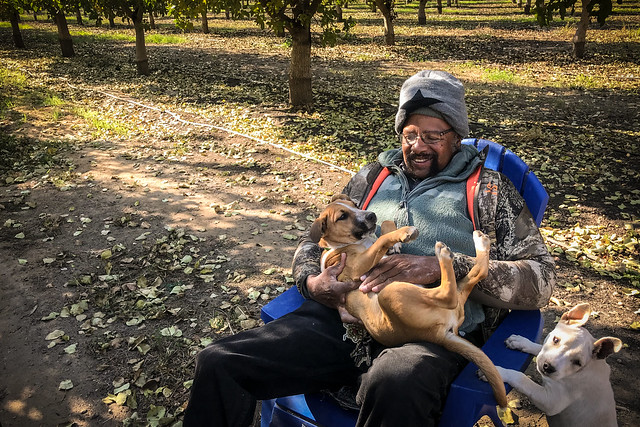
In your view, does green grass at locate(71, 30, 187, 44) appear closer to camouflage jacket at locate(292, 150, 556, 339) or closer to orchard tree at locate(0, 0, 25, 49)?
orchard tree at locate(0, 0, 25, 49)

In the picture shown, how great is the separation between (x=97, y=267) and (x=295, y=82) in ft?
24.2

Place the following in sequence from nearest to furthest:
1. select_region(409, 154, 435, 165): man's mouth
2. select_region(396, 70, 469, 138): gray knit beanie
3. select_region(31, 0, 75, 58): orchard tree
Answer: select_region(396, 70, 469, 138): gray knit beanie, select_region(409, 154, 435, 165): man's mouth, select_region(31, 0, 75, 58): orchard tree

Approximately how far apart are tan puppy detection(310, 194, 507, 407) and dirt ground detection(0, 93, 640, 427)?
137cm

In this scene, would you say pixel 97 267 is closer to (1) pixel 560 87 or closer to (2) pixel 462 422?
(2) pixel 462 422

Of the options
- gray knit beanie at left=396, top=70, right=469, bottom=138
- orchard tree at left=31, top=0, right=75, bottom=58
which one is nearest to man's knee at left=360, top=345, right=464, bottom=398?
gray knit beanie at left=396, top=70, right=469, bottom=138

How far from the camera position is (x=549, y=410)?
249 cm

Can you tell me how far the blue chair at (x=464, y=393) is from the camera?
217 centimetres

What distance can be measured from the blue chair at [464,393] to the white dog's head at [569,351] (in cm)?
10

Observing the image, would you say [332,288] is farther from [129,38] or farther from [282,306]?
[129,38]

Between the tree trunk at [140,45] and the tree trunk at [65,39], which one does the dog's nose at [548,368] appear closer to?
the tree trunk at [140,45]

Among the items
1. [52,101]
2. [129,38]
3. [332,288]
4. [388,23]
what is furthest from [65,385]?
[129,38]

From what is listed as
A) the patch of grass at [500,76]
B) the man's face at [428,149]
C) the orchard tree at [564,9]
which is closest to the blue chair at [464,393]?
the man's face at [428,149]

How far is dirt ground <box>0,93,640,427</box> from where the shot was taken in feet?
11.5

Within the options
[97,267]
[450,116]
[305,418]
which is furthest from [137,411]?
[450,116]
